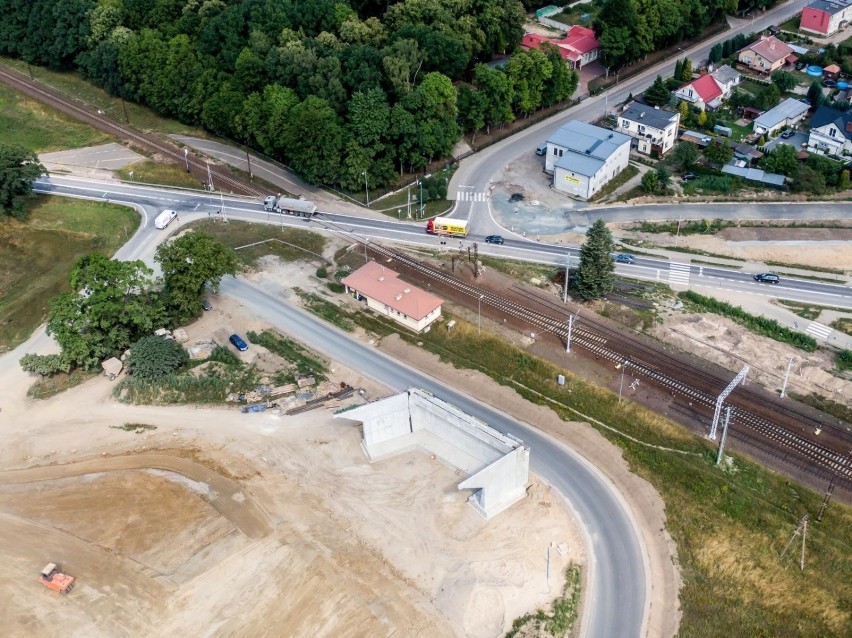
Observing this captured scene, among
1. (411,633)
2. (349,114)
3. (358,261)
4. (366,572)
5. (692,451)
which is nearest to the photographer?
(411,633)

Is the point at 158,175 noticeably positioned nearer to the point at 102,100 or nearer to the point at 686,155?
the point at 102,100

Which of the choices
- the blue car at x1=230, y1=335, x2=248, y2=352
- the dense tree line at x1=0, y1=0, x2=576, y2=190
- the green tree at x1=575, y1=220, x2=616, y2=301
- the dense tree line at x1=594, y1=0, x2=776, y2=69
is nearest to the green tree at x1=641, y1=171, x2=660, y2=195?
the green tree at x1=575, y1=220, x2=616, y2=301

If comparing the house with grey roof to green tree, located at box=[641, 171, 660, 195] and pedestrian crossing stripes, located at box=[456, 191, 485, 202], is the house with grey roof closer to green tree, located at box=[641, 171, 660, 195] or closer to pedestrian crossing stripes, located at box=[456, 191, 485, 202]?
green tree, located at box=[641, 171, 660, 195]

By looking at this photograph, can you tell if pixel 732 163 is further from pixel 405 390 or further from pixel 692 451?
pixel 405 390

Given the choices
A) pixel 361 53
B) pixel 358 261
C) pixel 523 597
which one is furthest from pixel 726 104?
pixel 523 597

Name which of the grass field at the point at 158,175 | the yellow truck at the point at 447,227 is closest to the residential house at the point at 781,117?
the yellow truck at the point at 447,227

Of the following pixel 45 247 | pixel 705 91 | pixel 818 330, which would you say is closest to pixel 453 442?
pixel 818 330

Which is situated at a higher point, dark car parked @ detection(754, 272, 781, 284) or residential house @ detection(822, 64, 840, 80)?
residential house @ detection(822, 64, 840, 80)
